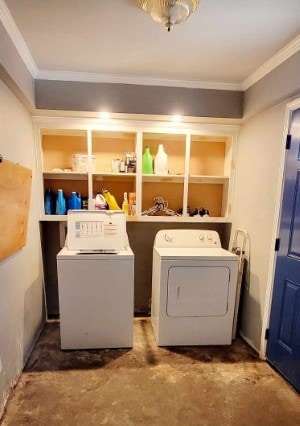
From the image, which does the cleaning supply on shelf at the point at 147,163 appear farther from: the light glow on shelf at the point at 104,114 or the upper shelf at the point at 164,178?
the light glow on shelf at the point at 104,114

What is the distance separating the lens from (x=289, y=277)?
6.43 ft

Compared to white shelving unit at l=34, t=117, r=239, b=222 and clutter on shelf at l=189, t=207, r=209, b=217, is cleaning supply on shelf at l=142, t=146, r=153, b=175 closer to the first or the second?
white shelving unit at l=34, t=117, r=239, b=222

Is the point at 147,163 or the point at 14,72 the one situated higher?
the point at 14,72

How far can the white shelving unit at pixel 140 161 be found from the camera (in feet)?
8.71

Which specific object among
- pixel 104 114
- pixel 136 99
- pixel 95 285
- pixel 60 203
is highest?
pixel 136 99

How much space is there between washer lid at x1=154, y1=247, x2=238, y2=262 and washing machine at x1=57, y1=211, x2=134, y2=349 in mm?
369

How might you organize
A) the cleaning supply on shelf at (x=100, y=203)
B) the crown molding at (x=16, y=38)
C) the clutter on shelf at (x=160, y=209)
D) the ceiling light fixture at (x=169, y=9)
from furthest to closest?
the clutter on shelf at (x=160, y=209)
the cleaning supply on shelf at (x=100, y=203)
the crown molding at (x=16, y=38)
the ceiling light fixture at (x=169, y=9)

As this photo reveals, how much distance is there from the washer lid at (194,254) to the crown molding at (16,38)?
1980 millimetres

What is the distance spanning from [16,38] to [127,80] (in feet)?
3.08

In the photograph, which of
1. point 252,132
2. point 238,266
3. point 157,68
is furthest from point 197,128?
point 238,266

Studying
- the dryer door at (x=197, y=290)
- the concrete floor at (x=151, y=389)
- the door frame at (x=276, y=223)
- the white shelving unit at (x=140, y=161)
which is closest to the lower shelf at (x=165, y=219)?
the white shelving unit at (x=140, y=161)

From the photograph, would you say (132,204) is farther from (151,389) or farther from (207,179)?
(151,389)

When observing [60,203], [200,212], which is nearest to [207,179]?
[200,212]

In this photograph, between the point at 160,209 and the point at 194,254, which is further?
the point at 160,209
